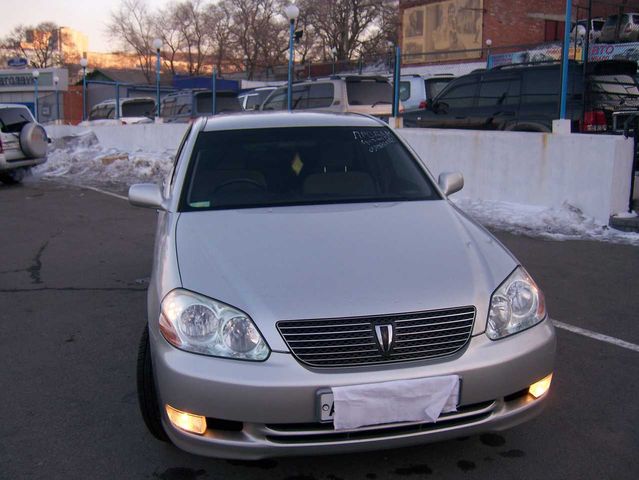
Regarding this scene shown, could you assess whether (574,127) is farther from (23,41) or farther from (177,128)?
(23,41)

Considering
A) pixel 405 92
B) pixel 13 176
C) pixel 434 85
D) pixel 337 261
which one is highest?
pixel 434 85

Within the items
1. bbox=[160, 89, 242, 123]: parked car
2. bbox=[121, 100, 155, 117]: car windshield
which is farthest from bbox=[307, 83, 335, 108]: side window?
bbox=[121, 100, 155, 117]: car windshield

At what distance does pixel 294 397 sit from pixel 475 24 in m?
32.7

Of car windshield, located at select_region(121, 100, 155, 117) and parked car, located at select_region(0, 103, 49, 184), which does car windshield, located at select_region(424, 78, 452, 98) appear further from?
car windshield, located at select_region(121, 100, 155, 117)

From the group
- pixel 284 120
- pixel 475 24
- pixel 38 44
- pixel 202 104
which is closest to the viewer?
pixel 284 120

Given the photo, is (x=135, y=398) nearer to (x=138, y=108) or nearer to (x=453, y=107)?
(x=453, y=107)

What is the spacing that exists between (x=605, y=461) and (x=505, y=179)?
23.2ft

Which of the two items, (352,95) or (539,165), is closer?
(539,165)

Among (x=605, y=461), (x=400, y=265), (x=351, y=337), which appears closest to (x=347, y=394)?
(x=351, y=337)

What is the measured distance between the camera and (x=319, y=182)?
13.6ft

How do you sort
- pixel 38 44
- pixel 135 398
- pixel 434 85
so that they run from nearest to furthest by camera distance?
pixel 135 398 < pixel 434 85 < pixel 38 44

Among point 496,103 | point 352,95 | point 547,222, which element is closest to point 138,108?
point 352,95

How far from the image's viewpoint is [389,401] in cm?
265

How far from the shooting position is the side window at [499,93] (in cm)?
1182
